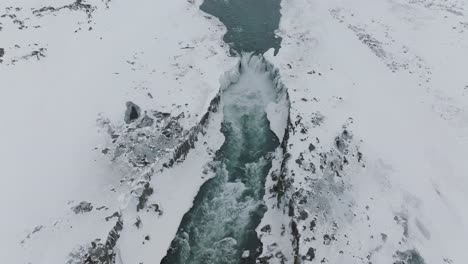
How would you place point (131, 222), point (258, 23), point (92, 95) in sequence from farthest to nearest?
point (258, 23), point (92, 95), point (131, 222)

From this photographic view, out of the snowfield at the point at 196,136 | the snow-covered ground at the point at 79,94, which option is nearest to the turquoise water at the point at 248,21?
the snow-covered ground at the point at 79,94

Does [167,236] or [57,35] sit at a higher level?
[57,35]

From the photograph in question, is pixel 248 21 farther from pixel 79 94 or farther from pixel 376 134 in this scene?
pixel 79 94

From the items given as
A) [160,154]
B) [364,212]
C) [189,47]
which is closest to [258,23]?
[189,47]

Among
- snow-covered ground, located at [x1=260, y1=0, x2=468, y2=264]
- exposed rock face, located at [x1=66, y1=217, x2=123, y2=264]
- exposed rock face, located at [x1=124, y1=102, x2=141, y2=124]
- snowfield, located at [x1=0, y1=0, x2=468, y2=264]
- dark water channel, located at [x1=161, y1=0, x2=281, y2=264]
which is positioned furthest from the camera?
exposed rock face, located at [x1=124, y1=102, x2=141, y2=124]

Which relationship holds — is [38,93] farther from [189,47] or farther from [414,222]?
[414,222]

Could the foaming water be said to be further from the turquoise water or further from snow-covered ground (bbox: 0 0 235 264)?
the turquoise water

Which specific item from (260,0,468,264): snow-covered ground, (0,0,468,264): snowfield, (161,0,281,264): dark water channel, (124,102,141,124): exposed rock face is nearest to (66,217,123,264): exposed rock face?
(0,0,468,264): snowfield
